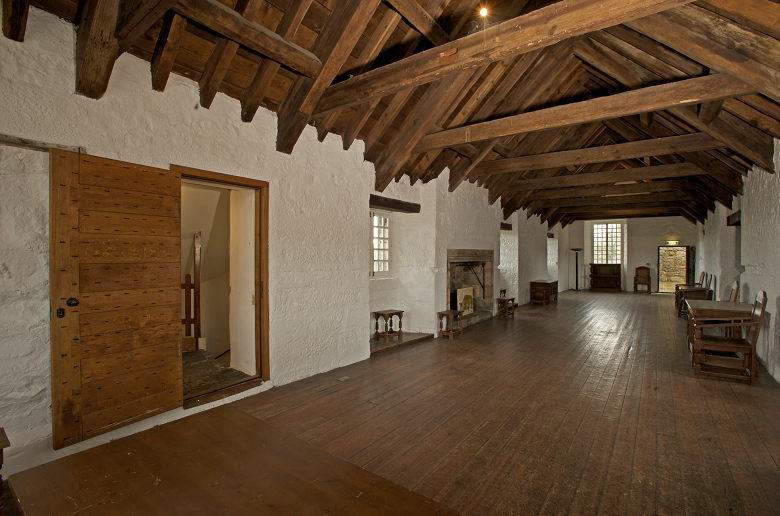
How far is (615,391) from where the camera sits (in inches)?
161

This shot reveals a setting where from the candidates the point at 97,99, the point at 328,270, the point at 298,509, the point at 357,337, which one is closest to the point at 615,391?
the point at 357,337

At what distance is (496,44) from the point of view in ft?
9.60

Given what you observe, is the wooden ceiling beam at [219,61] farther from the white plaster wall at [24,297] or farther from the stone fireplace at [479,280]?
the stone fireplace at [479,280]

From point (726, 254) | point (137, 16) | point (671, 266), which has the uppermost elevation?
point (137, 16)

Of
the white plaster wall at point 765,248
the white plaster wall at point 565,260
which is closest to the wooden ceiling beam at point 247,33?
the white plaster wall at point 765,248

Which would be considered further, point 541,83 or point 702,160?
point 702,160

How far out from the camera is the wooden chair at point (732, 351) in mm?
4184

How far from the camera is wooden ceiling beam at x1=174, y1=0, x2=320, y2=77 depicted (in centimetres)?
252

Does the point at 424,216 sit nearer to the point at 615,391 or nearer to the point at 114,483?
the point at 615,391

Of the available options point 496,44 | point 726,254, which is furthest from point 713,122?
point 726,254

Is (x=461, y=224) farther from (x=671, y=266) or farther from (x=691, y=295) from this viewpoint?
(x=671, y=266)

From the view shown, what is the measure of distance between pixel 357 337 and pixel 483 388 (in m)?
1.83

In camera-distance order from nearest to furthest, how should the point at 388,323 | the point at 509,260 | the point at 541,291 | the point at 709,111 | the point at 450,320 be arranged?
the point at 709,111
the point at 388,323
the point at 450,320
the point at 509,260
the point at 541,291

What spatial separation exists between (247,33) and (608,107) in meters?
3.72
